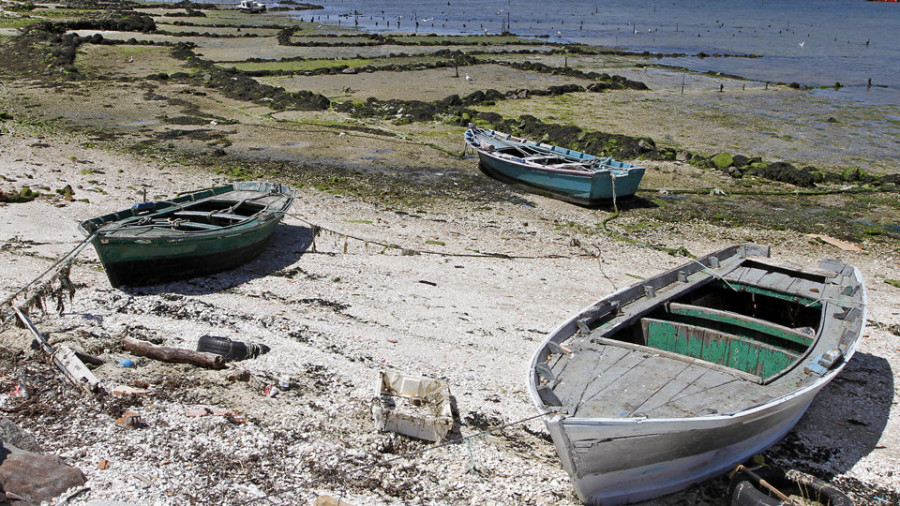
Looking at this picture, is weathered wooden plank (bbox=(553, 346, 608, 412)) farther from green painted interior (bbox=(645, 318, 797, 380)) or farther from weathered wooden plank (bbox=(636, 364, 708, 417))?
green painted interior (bbox=(645, 318, 797, 380))

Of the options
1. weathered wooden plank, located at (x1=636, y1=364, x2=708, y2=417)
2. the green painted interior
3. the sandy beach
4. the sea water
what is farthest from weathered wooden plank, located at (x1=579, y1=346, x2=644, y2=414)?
the sea water

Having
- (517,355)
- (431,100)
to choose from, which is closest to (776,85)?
(431,100)

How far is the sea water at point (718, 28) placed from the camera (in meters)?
43.3

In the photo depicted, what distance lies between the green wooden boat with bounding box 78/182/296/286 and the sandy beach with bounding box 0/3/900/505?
0.35 metres

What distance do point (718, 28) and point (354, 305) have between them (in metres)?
70.7

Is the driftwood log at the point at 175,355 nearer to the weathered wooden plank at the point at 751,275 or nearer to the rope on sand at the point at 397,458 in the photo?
the rope on sand at the point at 397,458

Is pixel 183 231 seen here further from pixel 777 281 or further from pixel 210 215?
pixel 777 281

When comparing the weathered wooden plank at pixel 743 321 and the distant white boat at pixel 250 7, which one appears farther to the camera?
the distant white boat at pixel 250 7

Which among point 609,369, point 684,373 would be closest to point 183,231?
point 609,369

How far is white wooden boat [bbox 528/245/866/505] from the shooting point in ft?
21.7

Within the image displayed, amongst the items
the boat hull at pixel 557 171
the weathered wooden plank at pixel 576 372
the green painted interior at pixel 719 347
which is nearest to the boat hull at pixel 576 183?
the boat hull at pixel 557 171

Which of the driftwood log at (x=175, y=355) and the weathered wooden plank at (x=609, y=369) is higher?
the weathered wooden plank at (x=609, y=369)

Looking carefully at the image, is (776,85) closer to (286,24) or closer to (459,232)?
(459,232)

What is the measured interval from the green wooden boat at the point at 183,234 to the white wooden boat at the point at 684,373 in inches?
264
